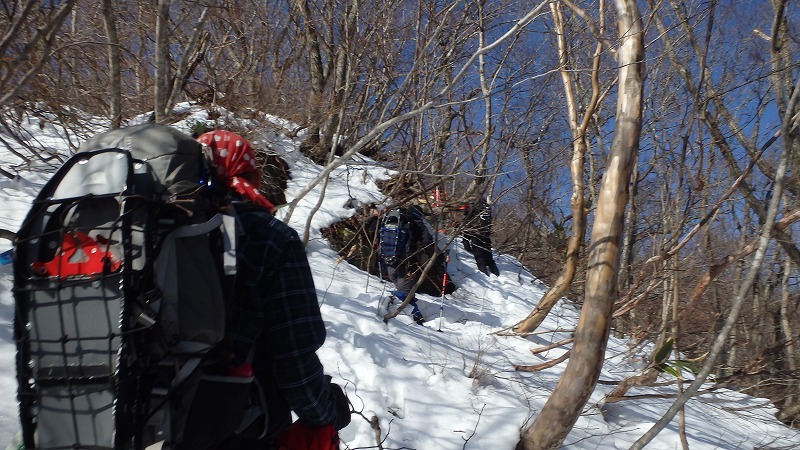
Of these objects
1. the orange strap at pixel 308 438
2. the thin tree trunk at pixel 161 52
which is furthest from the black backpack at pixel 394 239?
the orange strap at pixel 308 438

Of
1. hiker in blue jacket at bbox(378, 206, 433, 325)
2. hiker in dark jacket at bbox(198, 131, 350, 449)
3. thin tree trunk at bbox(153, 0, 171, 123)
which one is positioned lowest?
hiker in blue jacket at bbox(378, 206, 433, 325)

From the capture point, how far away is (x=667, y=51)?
5.26 metres

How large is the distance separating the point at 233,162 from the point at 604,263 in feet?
9.02

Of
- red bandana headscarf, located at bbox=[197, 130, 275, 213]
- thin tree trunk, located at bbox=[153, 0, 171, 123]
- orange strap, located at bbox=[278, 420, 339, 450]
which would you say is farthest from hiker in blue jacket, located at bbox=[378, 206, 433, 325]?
red bandana headscarf, located at bbox=[197, 130, 275, 213]

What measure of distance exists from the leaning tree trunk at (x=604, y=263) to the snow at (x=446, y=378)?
0.43m

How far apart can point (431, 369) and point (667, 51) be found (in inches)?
158

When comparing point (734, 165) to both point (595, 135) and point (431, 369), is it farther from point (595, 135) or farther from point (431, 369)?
point (431, 369)

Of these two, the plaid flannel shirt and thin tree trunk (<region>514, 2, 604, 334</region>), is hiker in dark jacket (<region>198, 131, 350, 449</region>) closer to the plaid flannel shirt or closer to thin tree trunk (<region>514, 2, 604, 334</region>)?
the plaid flannel shirt

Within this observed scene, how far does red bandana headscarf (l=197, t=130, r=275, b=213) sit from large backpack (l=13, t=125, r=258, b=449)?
0.96ft

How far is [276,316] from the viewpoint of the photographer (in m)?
1.68

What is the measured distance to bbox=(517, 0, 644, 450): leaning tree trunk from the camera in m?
3.49

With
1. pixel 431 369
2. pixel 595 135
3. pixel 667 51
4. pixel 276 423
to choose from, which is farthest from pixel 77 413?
pixel 595 135

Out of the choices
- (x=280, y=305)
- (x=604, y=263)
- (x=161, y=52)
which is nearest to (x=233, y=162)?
(x=280, y=305)

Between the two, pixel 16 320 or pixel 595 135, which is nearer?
pixel 16 320
